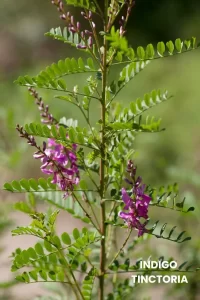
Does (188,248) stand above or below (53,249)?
above

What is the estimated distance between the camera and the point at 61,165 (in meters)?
1.21

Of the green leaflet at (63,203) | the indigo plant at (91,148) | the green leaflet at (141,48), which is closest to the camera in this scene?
the green leaflet at (141,48)

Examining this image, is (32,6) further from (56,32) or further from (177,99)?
(56,32)

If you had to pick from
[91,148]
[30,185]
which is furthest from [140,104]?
[30,185]

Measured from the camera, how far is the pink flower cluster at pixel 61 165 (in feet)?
3.90

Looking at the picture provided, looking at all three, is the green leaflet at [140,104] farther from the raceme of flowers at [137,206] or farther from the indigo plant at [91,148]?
the raceme of flowers at [137,206]

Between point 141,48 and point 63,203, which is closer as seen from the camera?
point 141,48

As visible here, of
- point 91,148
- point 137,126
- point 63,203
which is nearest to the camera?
point 137,126

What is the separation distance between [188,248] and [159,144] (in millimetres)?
2764

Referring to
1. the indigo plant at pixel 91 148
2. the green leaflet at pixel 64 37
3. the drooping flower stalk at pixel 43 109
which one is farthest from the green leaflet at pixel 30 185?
the green leaflet at pixel 64 37

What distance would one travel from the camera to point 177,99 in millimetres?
5836

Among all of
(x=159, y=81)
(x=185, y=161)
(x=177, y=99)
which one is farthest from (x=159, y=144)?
(x=159, y=81)

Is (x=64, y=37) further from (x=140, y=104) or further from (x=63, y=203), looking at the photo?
(x=63, y=203)

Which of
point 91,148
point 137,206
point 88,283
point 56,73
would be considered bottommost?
point 88,283
